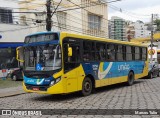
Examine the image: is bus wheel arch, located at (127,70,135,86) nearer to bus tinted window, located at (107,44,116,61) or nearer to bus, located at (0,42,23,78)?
bus tinted window, located at (107,44,116,61)

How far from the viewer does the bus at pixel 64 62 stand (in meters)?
12.7

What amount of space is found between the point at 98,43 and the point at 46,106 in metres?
5.44

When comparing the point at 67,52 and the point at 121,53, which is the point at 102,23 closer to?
the point at 121,53

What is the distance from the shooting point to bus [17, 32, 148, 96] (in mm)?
12703

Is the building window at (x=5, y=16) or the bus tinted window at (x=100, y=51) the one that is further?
the building window at (x=5, y=16)

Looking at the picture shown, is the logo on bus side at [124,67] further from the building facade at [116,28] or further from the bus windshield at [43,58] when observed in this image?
the building facade at [116,28]

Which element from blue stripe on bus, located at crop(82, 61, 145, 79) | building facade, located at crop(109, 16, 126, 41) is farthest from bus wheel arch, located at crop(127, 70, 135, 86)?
building facade, located at crop(109, 16, 126, 41)

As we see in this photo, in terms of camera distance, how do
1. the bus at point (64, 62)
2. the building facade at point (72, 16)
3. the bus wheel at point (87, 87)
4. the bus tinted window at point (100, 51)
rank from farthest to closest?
the building facade at point (72, 16)
the bus tinted window at point (100, 51)
the bus wheel at point (87, 87)
the bus at point (64, 62)

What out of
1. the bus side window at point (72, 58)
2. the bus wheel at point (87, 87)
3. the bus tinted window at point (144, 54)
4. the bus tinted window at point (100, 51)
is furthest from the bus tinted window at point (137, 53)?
the bus side window at point (72, 58)

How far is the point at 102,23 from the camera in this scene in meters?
43.9

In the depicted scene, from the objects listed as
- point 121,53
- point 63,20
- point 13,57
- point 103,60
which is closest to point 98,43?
point 103,60

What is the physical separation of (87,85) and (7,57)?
18357 mm

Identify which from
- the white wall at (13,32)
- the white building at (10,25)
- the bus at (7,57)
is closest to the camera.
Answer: the bus at (7,57)

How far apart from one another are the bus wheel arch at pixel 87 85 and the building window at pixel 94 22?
26091 millimetres
